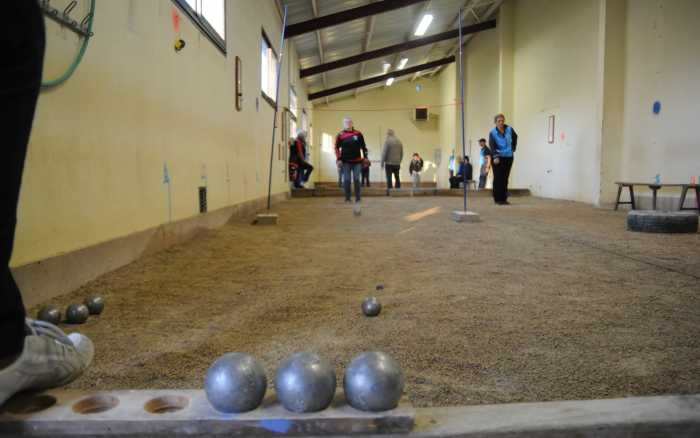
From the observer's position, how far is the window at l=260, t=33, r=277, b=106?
844cm

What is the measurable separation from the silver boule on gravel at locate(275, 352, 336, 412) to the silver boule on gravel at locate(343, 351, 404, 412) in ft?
0.15

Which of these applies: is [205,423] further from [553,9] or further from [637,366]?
[553,9]

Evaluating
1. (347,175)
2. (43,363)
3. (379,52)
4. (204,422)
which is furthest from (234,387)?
(379,52)

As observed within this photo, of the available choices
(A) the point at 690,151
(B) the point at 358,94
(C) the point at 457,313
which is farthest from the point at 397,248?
(B) the point at 358,94

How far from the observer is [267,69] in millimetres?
9203

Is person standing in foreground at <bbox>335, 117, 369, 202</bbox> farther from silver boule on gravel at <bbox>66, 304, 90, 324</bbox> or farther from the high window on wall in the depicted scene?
silver boule on gravel at <bbox>66, 304, 90, 324</bbox>

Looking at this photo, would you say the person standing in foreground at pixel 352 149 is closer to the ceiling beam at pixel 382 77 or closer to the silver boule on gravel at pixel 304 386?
the silver boule on gravel at pixel 304 386

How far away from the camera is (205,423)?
38.4 inches

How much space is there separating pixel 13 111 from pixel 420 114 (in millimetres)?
23724

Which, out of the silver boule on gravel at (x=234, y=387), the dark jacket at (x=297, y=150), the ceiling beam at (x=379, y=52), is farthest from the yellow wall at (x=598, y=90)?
the silver boule on gravel at (x=234, y=387)

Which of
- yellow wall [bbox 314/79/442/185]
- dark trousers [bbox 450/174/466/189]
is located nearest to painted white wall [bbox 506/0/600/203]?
dark trousers [bbox 450/174/466/189]

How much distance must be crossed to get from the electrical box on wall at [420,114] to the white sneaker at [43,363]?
23.4 meters

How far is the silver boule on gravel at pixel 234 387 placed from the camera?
0.99 meters

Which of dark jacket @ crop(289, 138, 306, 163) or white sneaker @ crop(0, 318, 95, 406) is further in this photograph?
dark jacket @ crop(289, 138, 306, 163)
